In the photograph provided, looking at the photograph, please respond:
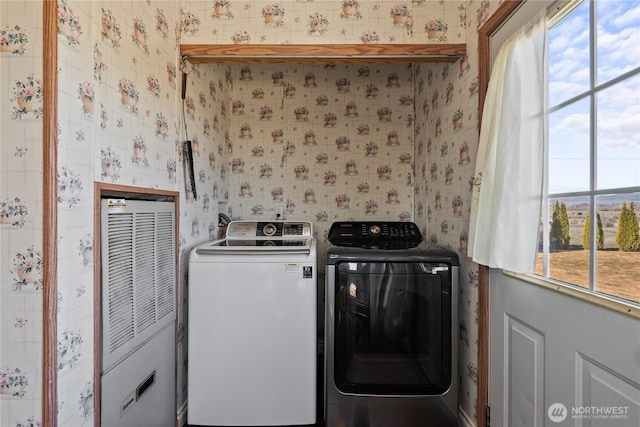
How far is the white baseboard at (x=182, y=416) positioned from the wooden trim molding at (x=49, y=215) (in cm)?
90

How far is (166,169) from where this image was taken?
4.71ft

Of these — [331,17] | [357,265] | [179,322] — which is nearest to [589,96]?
[357,265]

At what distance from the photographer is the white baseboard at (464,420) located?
1437 mm

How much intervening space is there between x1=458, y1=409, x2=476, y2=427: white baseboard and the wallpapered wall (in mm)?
46

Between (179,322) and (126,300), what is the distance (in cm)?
52

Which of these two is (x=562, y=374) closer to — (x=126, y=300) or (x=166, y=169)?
(x=126, y=300)

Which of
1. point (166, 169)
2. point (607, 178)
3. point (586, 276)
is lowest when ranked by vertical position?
point (586, 276)

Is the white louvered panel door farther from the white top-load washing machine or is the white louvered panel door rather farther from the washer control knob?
the washer control knob

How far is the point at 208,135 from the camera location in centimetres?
194

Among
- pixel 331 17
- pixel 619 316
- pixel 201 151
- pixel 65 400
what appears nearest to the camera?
pixel 619 316

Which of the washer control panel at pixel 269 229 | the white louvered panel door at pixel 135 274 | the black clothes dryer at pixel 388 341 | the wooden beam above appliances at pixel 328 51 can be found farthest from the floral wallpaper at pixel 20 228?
the washer control panel at pixel 269 229

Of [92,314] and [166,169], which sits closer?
[92,314]

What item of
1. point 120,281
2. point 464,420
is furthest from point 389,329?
point 120,281

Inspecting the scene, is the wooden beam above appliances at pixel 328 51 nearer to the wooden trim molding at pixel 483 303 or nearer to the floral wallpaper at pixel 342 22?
the floral wallpaper at pixel 342 22
